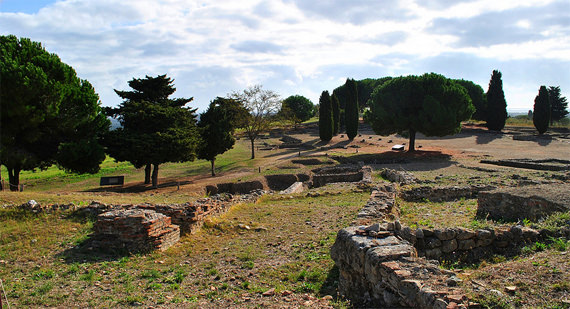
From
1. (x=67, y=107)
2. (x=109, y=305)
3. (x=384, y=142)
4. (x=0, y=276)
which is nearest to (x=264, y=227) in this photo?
(x=109, y=305)

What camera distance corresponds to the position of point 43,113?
19.0 meters

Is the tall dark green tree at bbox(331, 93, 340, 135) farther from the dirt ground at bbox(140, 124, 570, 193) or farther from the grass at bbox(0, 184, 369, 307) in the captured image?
the grass at bbox(0, 184, 369, 307)

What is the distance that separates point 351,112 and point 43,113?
4259 centimetres

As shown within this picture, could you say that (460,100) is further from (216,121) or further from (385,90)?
(216,121)

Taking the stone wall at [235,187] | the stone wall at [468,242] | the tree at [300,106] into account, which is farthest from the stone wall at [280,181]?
the tree at [300,106]

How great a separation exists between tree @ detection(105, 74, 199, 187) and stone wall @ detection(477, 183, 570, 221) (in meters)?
19.7

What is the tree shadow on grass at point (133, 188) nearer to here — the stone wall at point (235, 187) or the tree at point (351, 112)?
the stone wall at point (235, 187)

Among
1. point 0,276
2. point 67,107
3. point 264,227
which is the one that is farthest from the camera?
point 67,107

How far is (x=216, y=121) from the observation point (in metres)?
33.0

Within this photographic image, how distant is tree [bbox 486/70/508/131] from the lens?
188ft

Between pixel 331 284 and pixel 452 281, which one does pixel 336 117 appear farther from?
pixel 452 281

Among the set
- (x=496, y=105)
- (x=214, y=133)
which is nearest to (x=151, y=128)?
(x=214, y=133)

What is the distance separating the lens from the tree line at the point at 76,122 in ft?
59.9

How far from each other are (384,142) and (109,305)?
49.4m
